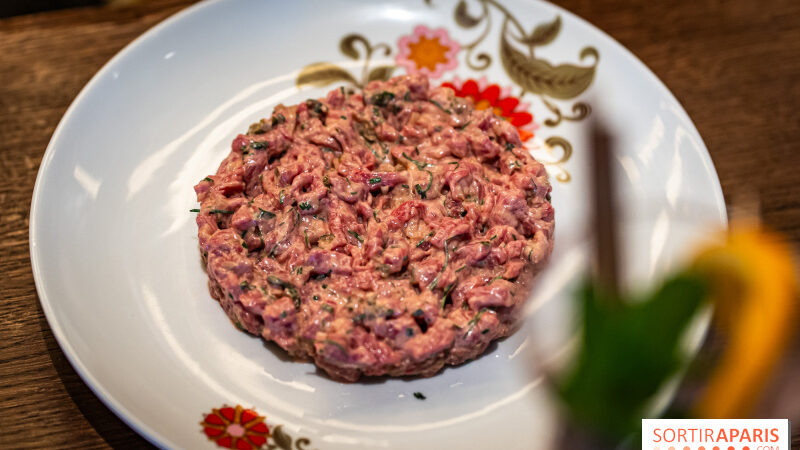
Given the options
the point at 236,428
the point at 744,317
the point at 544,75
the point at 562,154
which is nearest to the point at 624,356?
the point at 744,317

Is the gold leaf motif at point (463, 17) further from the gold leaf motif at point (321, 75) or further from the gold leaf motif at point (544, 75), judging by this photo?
the gold leaf motif at point (321, 75)

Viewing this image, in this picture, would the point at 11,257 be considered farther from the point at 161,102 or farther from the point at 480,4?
the point at 480,4

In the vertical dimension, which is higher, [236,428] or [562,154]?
[562,154]

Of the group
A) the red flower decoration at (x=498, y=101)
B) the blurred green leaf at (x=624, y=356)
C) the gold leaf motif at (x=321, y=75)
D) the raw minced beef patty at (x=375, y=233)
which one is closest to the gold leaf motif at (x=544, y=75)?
the red flower decoration at (x=498, y=101)

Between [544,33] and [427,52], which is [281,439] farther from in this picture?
[544,33]

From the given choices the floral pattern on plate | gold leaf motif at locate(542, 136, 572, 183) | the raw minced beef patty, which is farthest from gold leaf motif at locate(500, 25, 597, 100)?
the raw minced beef patty

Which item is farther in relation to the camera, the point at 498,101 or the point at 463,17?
the point at 463,17

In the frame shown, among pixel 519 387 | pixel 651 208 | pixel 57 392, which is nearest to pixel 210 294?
pixel 57 392
